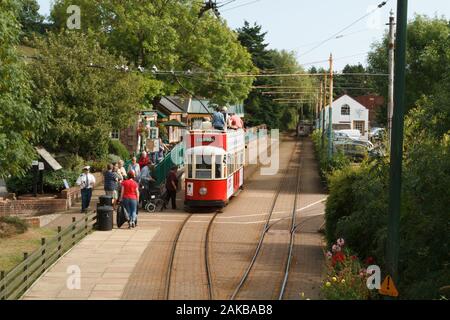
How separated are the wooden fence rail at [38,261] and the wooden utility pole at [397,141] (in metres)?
6.58

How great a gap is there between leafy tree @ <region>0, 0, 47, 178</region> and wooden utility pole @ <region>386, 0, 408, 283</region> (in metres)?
10.9

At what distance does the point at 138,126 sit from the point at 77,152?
445 inches

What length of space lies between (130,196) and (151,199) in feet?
16.8

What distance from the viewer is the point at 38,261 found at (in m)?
15.1

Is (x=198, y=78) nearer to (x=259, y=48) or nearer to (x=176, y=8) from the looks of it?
(x=176, y=8)

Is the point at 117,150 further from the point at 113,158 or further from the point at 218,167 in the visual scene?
the point at 218,167

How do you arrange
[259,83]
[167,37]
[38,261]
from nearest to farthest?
[38,261], [167,37], [259,83]

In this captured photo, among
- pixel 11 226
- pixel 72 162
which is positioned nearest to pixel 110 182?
pixel 11 226

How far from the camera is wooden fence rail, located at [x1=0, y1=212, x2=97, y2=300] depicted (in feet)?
42.0

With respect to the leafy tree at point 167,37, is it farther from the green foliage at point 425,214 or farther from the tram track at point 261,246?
the green foliage at point 425,214

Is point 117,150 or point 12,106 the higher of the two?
point 12,106

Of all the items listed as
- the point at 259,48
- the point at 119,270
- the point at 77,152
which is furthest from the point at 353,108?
the point at 119,270

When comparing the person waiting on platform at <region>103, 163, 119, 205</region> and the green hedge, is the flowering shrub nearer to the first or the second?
the green hedge

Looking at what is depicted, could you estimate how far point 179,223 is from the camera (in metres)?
23.9
